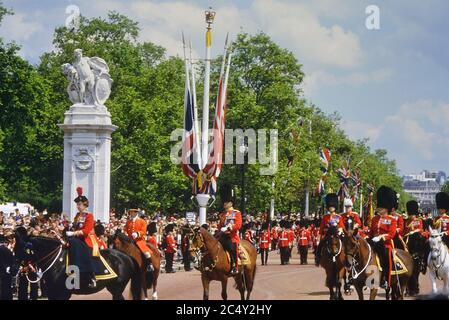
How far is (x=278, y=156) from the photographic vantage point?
69.2 m

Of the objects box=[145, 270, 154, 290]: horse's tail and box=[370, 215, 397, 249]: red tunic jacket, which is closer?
box=[370, 215, 397, 249]: red tunic jacket

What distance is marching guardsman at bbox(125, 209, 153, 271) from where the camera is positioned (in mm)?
23453

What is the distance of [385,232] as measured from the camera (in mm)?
22719

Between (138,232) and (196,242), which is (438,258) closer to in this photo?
(196,242)

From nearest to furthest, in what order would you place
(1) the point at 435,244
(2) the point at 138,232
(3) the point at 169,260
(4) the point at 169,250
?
1. (2) the point at 138,232
2. (1) the point at 435,244
3. (4) the point at 169,250
4. (3) the point at 169,260

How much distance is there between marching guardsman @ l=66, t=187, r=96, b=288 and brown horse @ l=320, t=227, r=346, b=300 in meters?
4.95

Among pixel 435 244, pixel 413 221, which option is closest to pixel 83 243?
pixel 435 244

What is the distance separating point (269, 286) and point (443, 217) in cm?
Result: 756

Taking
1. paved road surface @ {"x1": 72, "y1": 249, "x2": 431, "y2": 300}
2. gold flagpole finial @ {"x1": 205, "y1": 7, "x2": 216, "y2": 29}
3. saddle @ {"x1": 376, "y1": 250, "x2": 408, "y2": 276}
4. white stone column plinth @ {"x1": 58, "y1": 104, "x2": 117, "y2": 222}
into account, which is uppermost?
gold flagpole finial @ {"x1": 205, "y1": 7, "x2": 216, "y2": 29}

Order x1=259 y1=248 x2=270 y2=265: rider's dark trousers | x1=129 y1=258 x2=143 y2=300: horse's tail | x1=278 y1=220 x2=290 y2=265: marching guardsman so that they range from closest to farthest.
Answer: x1=129 y1=258 x2=143 y2=300: horse's tail < x1=259 y1=248 x2=270 y2=265: rider's dark trousers < x1=278 y1=220 x2=290 y2=265: marching guardsman

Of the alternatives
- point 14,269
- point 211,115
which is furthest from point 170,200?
point 14,269

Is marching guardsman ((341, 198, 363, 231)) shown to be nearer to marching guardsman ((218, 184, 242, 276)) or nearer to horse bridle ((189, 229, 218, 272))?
marching guardsman ((218, 184, 242, 276))

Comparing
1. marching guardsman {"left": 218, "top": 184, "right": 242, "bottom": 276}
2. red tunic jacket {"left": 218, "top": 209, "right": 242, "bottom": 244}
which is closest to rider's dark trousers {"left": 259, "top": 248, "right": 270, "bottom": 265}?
marching guardsman {"left": 218, "top": 184, "right": 242, "bottom": 276}
